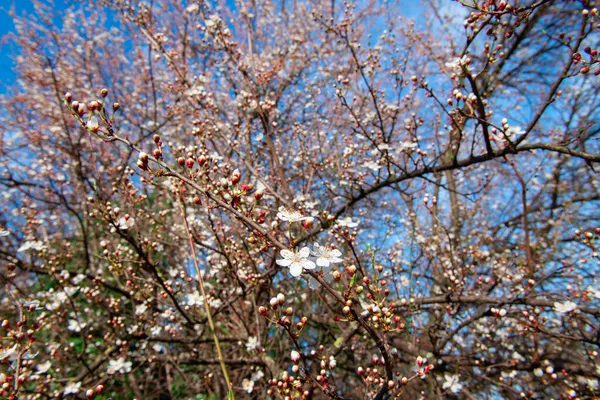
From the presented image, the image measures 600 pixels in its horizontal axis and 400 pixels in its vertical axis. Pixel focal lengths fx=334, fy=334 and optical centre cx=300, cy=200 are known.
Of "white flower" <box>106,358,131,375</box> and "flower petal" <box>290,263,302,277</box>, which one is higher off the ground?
"flower petal" <box>290,263,302,277</box>

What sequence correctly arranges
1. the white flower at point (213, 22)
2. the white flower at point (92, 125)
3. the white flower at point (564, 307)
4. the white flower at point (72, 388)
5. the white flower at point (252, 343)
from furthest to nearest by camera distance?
1. the white flower at point (213, 22)
2. the white flower at point (252, 343)
3. the white flower at point (72, 388)
4. the white flower at point (564, 307)
5. the white flower at point (92, 125)

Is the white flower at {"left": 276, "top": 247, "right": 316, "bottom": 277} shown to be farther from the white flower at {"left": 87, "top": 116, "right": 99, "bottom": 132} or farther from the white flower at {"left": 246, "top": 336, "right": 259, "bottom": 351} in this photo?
the white flower at {"left": 246, "top": 336, "right": 259, "bottom": 351}

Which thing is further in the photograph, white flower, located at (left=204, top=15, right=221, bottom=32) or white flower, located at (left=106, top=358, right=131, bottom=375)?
white flower, located at (left=204, top=15, right=221, bottom=32)

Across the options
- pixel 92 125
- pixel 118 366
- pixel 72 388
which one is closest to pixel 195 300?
pixel 118 366

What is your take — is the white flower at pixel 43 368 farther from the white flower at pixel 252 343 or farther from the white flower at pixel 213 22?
the white flower at pixel 213 22

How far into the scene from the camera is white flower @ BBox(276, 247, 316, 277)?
4.27ft

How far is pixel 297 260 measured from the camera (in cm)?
139

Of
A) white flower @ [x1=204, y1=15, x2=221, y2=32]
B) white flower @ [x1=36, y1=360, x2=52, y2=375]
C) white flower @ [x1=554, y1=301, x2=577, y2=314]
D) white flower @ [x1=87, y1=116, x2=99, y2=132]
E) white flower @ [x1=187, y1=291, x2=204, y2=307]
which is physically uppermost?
white flower @ [x1=204, y1=15, x2=221, y2=32]

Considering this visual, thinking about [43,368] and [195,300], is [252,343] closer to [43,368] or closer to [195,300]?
[195,300]

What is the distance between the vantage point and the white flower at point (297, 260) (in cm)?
130

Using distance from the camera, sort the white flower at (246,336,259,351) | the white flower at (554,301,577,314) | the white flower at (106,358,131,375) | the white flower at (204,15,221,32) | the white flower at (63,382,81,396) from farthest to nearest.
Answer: the white flower at (204,15,221,32) < the white flower at (106,358,131,375) < the white flower at (246,336,259,351) < the white flower at (63,382,81,396) < the white flower at (554,301,577,314)

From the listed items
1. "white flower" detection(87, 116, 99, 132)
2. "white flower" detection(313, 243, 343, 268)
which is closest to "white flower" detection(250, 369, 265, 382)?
"white flower" detection(313, 243, 343, 268)

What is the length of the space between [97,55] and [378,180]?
7499 millimetres

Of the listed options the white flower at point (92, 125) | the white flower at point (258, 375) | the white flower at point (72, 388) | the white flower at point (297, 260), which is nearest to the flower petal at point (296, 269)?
the white flower at point (297, 260)
